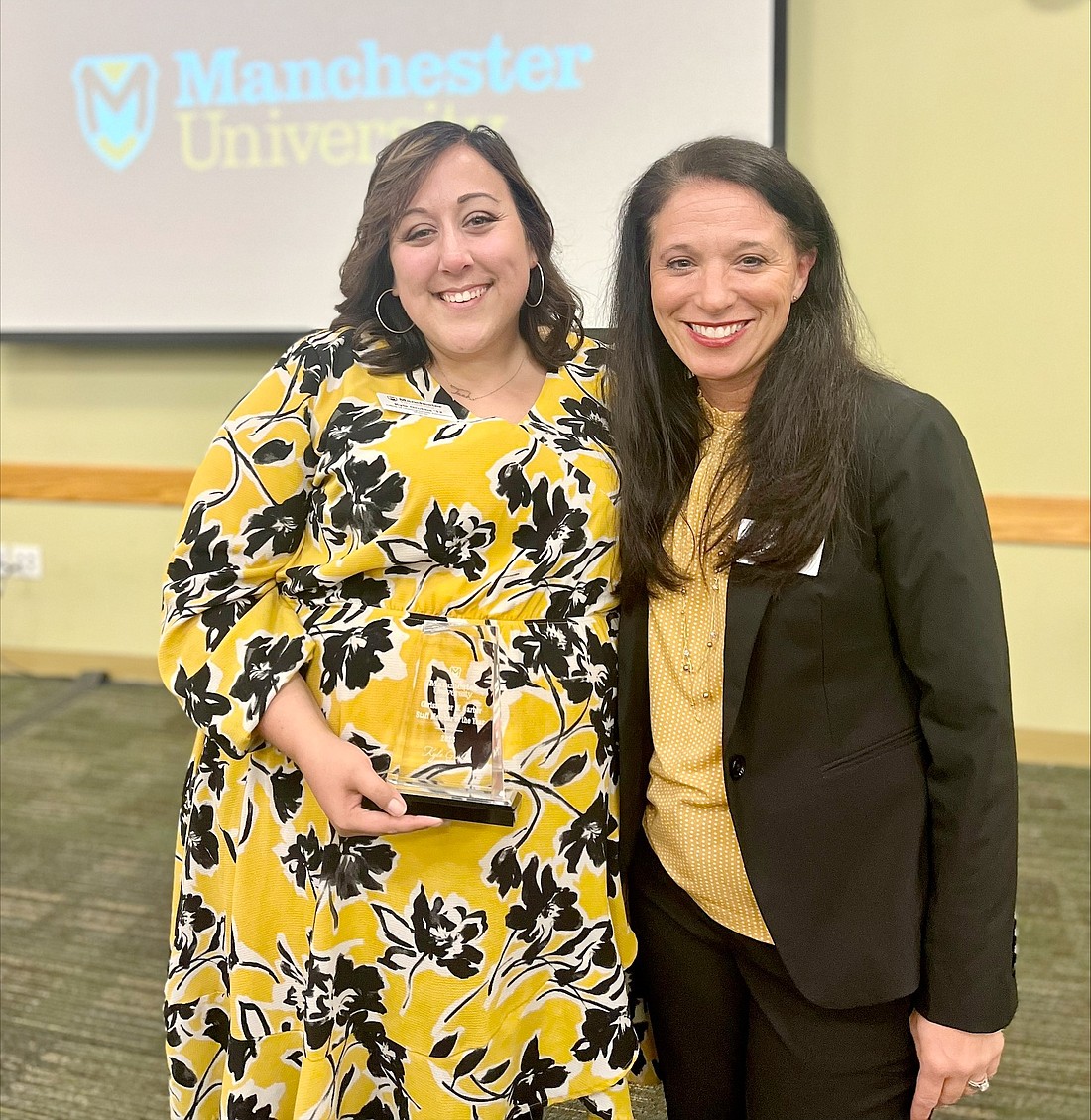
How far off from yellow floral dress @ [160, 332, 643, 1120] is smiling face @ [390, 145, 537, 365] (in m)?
0.08

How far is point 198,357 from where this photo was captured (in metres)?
3.42

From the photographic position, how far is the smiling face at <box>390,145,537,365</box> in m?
1.16

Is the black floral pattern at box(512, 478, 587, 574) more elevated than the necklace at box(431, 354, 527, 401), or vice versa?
the necklace at box(431, 354, 527, 401)

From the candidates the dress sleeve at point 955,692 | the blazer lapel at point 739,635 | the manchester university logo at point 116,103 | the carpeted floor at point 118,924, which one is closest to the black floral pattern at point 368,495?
the blazer lapel at point 739,635

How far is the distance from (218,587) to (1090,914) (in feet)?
7.40

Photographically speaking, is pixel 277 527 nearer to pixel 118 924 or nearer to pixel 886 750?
pixel 886 750

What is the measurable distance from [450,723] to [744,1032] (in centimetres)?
55

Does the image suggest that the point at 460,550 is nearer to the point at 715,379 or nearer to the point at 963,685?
the point at 715,379

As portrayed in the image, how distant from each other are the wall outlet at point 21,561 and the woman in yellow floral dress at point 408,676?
3.01m

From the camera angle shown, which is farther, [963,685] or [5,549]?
[5,549]

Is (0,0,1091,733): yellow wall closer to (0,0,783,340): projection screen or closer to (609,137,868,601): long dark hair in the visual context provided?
(0,0,783,340): projection screen

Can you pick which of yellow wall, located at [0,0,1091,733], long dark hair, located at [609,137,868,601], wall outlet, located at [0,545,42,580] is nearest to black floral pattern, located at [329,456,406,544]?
long dark hair, located at [609,137,868,601]

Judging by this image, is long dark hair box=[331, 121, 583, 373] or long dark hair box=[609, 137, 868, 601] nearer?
long dark hair box=[609, 137, 868, 601]

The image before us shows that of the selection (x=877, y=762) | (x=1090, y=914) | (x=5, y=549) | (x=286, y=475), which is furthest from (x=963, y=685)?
(x=5, y=549)
